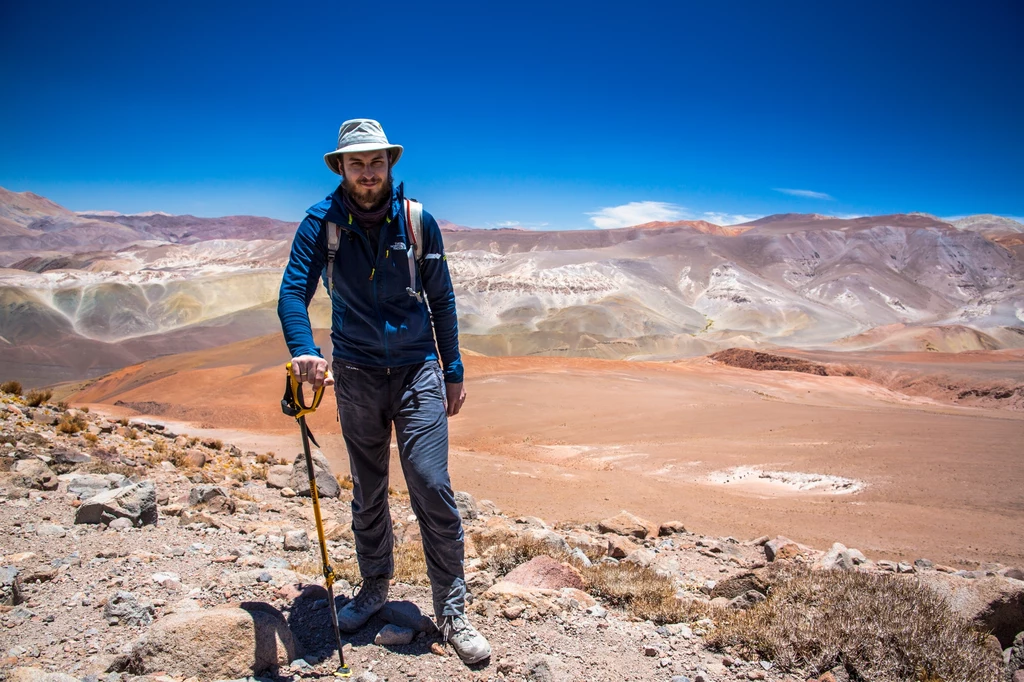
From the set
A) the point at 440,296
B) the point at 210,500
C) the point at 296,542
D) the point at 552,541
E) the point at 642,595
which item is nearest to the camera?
the point at 440,296

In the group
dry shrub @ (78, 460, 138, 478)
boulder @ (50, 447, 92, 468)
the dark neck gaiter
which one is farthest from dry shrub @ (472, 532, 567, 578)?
boulder @ (50, 447, 92, 468)

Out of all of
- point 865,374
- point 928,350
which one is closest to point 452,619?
point 865,374

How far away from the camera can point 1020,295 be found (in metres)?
58.9

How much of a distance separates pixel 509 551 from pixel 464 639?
1.50 meters

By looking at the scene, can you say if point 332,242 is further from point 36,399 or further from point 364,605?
point 36,399

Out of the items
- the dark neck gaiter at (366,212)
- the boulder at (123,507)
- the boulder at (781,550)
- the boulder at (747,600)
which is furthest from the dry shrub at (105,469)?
the boulder at (781,550)

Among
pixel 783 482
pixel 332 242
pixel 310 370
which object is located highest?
pixel 332 242

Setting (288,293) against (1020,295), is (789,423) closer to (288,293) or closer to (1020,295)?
(288,293)

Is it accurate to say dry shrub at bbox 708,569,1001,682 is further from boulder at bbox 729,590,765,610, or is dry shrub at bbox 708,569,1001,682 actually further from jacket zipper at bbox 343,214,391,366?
jacket zipper at bbox 343,214,391,366

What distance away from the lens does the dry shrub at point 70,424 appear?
7.62 meters

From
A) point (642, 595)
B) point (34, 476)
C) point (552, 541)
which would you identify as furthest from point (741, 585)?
point (34, 476)

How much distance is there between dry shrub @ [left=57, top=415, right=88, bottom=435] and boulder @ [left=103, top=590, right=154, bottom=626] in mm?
5863

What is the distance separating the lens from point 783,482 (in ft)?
36.0

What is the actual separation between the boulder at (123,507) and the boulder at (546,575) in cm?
248
